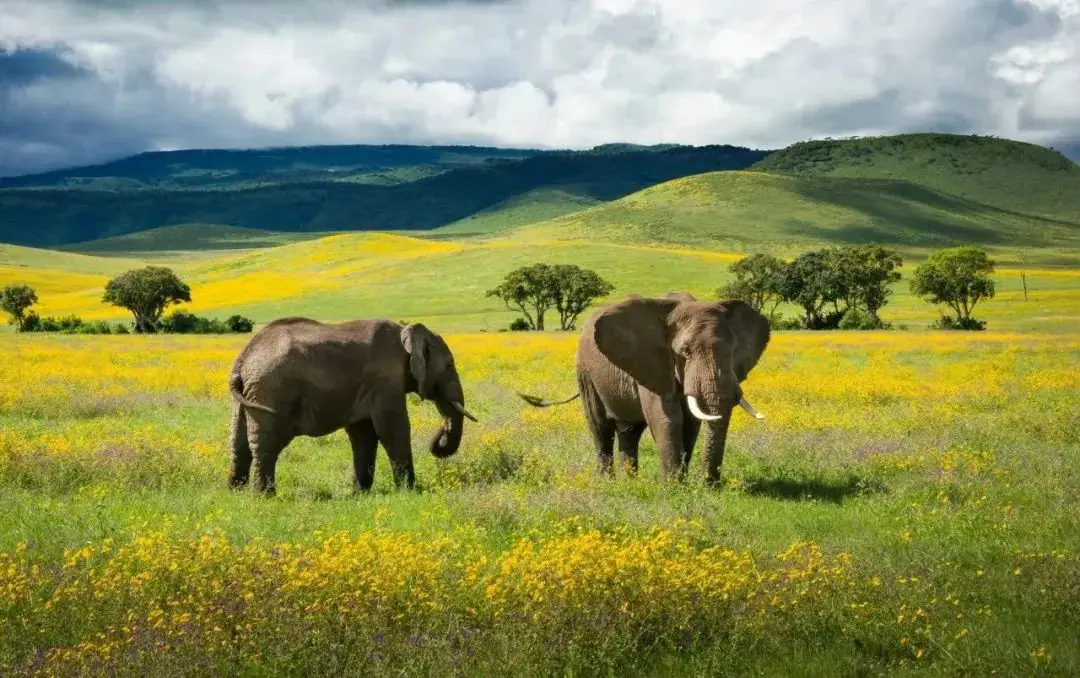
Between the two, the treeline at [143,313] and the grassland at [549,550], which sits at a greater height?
the treeline at [143,313]

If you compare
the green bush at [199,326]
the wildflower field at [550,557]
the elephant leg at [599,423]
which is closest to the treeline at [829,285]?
the green bush at [199,326]

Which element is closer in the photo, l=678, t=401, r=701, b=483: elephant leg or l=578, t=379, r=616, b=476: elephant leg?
l=678, t=401, r=701, b=483: elephant leg

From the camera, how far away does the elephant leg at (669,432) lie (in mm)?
14062

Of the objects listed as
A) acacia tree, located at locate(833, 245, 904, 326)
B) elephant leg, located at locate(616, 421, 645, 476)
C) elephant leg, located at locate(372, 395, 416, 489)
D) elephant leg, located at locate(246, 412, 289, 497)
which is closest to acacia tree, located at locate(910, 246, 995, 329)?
acacia tree, located at locate(833, 245, 904, 326)

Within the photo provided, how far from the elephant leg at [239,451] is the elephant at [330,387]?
15 millimetres

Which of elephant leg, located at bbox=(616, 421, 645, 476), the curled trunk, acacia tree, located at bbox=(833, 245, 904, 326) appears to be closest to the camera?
elephant leg, located at bbox=(616, 421, 645, 476)

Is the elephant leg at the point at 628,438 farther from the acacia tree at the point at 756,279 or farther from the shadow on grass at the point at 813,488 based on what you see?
the acacia tree at the point at 756,279

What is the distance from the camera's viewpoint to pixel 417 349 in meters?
15.3

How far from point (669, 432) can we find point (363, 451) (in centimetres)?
477

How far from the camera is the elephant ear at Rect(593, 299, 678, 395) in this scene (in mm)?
14211

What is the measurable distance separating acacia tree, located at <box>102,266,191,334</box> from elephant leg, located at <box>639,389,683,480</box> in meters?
77.4

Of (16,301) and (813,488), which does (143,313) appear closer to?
(16,301)

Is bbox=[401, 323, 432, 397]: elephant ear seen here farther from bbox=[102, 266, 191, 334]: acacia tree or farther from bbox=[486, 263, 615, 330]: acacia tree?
bbox=[102, 266, 191, 334]: acacia tree

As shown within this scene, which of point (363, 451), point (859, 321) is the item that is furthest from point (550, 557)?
point (859, 321)
